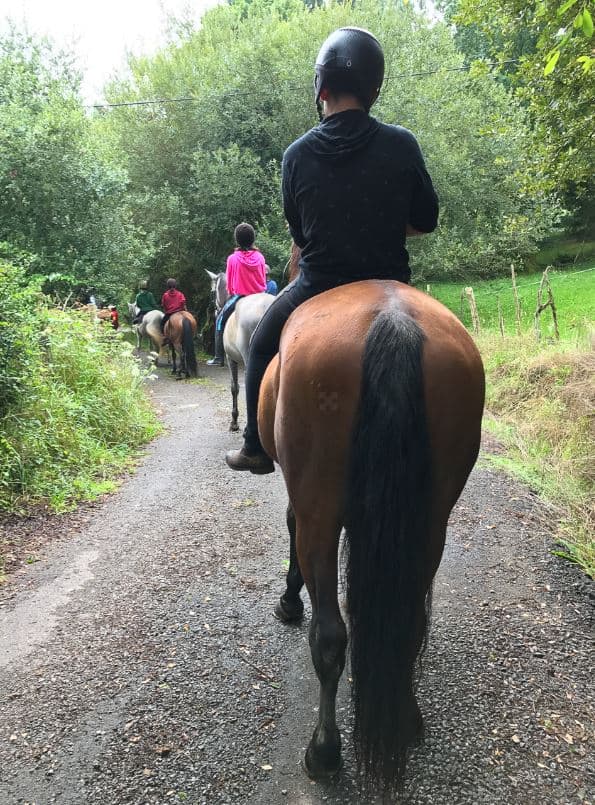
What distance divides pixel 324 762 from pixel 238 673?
80cm

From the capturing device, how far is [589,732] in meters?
2.47

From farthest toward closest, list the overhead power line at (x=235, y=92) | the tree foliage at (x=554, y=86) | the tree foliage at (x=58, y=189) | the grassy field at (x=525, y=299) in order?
1. the grassy field at (x=525, y=299)
2. the overhead power line at (x=235, y=92)
3. the tree foliage at (x=58, y=189)
4. the tree foliage at (x=554, y=86)

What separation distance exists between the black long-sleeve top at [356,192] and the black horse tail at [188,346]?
11.0 m

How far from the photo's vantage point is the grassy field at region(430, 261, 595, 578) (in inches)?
170

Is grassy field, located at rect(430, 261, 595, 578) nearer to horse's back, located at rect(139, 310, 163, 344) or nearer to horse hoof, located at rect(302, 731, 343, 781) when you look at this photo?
horse hoof, located at rect(302, 731, 343, 781)

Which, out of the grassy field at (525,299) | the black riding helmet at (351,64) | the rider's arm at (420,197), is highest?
the black riding helmet at (351,64)

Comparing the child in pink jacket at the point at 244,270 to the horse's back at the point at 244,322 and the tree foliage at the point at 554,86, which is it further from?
the tree foliage at the point at 554,86

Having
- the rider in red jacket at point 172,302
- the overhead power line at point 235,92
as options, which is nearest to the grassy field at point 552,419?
the rider in red jacket at point 172,302

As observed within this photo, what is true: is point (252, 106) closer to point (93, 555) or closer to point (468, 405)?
point (93, 555)

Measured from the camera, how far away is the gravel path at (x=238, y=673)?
230cm

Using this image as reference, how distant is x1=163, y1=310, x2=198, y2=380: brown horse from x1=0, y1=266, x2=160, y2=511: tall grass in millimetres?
4254

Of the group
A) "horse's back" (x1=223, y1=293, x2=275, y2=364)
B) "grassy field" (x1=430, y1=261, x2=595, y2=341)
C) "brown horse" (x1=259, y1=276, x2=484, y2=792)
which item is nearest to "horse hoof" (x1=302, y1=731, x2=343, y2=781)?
"brown horse" (x1=259, y1=276, x2=484, y2=792)

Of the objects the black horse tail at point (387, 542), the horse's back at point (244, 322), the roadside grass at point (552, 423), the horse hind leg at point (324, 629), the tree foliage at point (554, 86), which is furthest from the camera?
the horse's back at point (244, 322)

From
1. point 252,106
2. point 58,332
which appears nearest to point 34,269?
point 58,332
